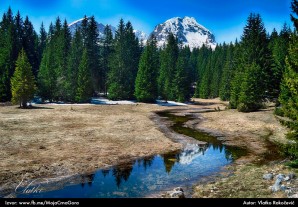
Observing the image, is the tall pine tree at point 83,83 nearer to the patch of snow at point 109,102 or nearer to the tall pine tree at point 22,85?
the patch of snow at point 109,102

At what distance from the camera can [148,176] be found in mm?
17828

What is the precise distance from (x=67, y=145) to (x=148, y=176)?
31.8ft

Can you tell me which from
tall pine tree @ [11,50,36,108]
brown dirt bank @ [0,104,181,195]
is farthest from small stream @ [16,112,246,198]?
tall pine tree @ [11,50,36,108]

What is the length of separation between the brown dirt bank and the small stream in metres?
1.44

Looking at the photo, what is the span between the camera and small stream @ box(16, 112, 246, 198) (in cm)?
1480

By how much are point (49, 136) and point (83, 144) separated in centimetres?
452

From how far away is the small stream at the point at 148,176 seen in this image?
14797mm

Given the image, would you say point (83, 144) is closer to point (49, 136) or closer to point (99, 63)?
point (49, 136)

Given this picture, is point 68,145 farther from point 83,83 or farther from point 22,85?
point 83,83

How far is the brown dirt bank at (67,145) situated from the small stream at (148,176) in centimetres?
144
